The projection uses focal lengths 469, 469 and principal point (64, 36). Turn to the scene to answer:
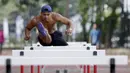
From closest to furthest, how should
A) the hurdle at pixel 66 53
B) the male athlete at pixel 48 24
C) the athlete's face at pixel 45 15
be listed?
the hurdle at pixel 66 53 < the male athlete at pixel 48 24 < the athlete's face at pixel 45 15

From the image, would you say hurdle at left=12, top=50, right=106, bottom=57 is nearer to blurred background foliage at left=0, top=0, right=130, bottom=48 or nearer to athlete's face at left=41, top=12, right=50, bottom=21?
athlete's face at left=41, top=12, right=50, bottom=21

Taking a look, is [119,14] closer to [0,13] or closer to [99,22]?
[99,22]

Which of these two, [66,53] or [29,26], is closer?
[66,53]

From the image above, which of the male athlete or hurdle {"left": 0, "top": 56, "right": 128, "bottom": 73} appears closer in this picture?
hurdle {"left": 0, "top": 56, "right": 128, "bottom": 73}

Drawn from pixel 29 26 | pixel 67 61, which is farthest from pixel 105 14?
pixel 67 61

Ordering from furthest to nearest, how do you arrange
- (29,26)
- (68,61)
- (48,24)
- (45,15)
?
(48,24) → (29,26) → (45,15) → (68,61)

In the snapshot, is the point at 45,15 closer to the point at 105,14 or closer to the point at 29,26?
the point at 29,26

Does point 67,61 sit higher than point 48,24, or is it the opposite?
point 48,24

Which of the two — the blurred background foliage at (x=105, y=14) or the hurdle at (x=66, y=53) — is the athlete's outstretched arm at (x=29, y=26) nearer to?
the hurdle at (x=66, y=53)

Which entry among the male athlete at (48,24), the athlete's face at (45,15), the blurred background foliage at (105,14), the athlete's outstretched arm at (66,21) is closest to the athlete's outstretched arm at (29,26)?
the male athlete at (48,24)

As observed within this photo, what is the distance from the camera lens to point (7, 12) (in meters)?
49.0

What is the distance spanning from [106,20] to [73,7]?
729 cm

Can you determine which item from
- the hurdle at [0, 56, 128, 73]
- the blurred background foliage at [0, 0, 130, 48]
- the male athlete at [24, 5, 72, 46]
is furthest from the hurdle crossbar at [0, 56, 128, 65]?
the blurred background foliage at [0, 0, 130, 48]

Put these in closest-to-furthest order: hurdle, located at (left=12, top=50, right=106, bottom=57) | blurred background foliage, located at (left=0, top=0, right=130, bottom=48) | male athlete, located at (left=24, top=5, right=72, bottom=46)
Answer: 1. hurdle, located at (left=12, top=50, right=106, bottom=57)
2. male athlete, located at (left=24, top=5, right=72, bottom=46)
3. blurred background foliage, located at (left=0, top=0, right=130, bottom=48)
